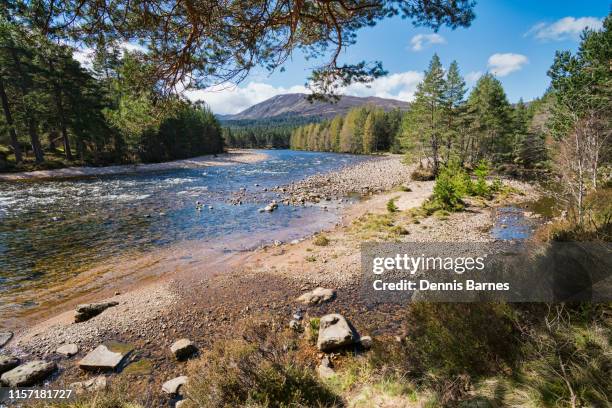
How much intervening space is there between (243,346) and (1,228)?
1837cm

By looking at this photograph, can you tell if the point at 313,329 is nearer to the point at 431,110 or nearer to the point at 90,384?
the point at 90,384

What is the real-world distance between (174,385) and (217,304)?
2.78 meters

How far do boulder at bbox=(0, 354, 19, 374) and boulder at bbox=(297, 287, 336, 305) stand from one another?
5.76m

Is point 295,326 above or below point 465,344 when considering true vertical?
below

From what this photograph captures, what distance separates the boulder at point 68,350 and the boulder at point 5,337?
→ 160 centimetres

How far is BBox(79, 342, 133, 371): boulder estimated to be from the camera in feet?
16.9

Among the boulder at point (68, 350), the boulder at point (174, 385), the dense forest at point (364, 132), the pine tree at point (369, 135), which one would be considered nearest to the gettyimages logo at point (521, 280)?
the boulder at point (174, 385)

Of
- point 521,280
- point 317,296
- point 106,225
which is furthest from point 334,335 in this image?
point 106,225

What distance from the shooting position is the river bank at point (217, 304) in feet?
18.5

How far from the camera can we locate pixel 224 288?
26.9 feet

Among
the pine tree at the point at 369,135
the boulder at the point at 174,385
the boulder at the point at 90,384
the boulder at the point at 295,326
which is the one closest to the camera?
the boulder at the point at 90,384

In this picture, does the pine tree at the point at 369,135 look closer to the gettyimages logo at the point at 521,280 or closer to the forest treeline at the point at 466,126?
the forest treeline at the point at 466,126

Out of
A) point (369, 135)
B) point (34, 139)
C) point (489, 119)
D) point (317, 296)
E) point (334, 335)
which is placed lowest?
point (317, 296)

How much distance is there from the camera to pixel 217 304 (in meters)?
7.29
